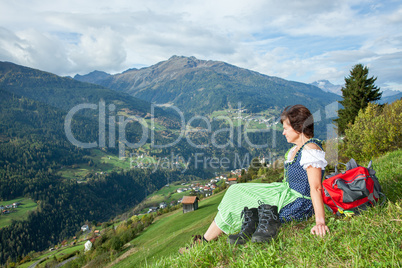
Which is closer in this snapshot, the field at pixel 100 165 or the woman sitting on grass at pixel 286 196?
the woman sitting on grass at pixel 286 196

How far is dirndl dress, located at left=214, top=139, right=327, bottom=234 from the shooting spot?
364cm

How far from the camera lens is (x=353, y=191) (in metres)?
3.17

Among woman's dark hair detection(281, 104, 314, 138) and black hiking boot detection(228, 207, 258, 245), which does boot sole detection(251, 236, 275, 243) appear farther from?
woman's dark hair detection(281, 104, 314, 138)

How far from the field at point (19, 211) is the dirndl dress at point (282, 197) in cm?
11909

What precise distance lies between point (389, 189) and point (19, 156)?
192778mm

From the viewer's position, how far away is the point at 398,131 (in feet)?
60.7

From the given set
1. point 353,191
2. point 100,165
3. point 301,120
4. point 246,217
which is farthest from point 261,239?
point 100,165

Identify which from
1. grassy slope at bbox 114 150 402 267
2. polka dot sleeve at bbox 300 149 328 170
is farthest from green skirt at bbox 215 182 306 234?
polka dot sleeve at bbox 300 149 328 170

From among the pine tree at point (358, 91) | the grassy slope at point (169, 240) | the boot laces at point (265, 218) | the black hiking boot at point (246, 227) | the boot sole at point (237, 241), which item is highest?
the pine tree at point (358, 91)

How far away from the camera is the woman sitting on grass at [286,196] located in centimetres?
326

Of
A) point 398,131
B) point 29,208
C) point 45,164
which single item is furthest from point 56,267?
point 45,164

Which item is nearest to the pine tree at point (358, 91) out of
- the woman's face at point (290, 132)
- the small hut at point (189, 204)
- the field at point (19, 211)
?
the small hut at point (189, 204)

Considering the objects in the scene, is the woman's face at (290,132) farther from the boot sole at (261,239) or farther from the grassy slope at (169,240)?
the grassy slope at (169,240)

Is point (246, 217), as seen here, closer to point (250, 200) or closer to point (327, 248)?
point (250, 200)
